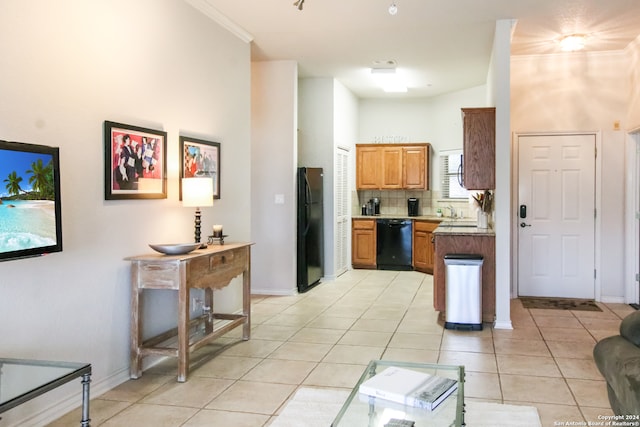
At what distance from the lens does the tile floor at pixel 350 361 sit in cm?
306

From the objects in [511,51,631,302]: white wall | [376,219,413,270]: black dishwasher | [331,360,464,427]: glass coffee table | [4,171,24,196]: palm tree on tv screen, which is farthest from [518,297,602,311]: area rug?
[4,171,24,196]: palm tree on tv screen

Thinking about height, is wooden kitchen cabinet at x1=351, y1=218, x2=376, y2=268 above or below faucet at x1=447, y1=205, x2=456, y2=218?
below

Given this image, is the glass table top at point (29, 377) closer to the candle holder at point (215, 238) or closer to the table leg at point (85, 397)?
the table leg at point (85, 397)

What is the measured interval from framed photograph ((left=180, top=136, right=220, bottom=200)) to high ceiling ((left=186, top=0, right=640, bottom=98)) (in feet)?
3.70

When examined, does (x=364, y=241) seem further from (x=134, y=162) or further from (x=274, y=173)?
(x=134, y=162)

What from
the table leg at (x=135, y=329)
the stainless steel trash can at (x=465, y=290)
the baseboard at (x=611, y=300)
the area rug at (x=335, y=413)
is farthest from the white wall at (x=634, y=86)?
the table leg at (x=135, y=329)

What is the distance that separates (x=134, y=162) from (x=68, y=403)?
1.54 meters

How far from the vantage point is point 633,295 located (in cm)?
598

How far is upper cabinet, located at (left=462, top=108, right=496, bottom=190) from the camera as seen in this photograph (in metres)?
5.06

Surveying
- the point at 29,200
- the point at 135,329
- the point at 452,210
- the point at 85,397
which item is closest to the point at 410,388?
the point at 85,397

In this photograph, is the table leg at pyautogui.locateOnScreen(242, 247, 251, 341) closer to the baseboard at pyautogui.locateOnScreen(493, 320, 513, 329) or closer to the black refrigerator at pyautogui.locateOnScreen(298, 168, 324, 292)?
the black refrigerator at pyautogui.locateOnScreen(298, 168, 324, 292)

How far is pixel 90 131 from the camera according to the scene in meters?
3.21

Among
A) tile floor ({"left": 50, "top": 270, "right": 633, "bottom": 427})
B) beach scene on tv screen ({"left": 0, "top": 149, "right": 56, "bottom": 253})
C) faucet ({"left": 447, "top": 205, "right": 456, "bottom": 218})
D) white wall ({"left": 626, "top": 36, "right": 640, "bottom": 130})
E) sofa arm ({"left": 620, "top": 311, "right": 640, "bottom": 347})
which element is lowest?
tile floor ({"left": 50, "top": 270, "right": 633, "bottom": 427})

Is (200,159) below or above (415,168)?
below
